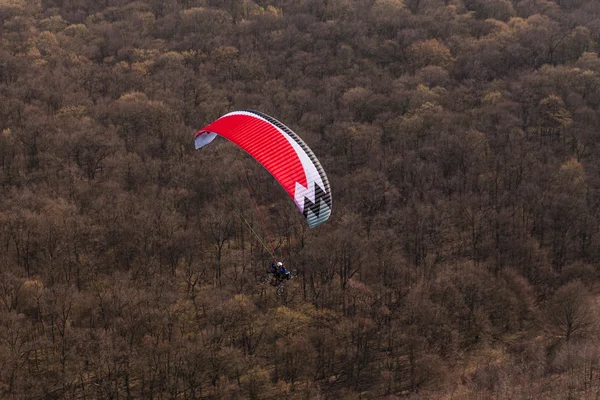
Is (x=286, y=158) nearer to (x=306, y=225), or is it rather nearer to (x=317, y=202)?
(x=317, y=202)

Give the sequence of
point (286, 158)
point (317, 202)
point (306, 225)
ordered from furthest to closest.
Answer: point (306, 225) < point (286, 158) < point (317, 202)

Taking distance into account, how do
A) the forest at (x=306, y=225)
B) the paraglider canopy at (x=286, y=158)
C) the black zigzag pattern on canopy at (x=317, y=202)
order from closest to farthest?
1. the black zigzag pattern on canopy at (x=317, y=202)
2. the paraglider canopy at (x=286, y=158)
3. the forest at (x=306, y=225)

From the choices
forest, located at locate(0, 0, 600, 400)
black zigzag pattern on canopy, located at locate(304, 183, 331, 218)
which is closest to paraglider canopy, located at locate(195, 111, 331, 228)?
black zigzag pattern on canopy, located at locate(304, 183, 331, 218)

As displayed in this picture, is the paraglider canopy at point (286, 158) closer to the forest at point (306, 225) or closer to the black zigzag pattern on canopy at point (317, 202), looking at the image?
the black zigzag pattern on canopy at point (317, 202)

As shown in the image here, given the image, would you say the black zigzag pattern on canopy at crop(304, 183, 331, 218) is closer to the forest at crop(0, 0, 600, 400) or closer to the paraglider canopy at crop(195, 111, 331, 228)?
the paraglider canopy at crop(195, 111, 331, 228)

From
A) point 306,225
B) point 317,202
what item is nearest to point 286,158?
point 317,202

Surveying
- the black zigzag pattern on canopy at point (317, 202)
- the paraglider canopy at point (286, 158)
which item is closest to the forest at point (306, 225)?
the paraglider canopy at point (286, 158)
